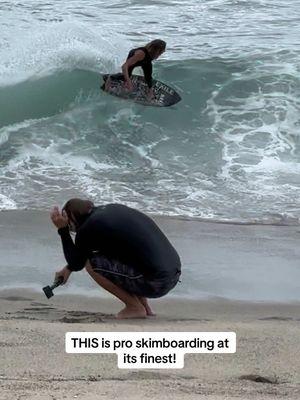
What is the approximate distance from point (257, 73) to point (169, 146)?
323 cm

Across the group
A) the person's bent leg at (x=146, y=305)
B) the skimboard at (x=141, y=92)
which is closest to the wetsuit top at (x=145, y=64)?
the skimboard at (x=141, y=92)

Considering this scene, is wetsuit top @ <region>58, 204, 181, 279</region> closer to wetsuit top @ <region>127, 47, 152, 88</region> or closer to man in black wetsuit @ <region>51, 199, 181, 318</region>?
man in black wetsuit @ <region>51, 199, 181, 318</region>

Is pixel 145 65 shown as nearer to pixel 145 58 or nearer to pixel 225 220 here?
pixel 145 58

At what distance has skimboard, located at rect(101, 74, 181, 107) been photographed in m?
12.5

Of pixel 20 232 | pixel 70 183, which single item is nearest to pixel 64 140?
pixel 70 183

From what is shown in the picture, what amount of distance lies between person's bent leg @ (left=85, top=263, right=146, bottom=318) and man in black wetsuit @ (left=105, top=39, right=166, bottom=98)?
4.91 metres

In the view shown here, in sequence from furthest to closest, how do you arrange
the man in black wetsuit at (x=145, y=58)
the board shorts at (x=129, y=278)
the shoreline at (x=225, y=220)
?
the man in black wetsuit at (x=145, y=58)
the shoreline at (x=225, y=220)
the board shorts at (x=129, y=278)

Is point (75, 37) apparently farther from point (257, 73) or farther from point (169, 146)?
point (169, 146)

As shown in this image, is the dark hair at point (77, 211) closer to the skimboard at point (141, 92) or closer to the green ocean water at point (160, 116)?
the green ocean water at point (160, 116)

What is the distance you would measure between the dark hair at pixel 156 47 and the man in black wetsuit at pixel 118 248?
4.86 metres

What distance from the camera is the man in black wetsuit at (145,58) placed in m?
10.9

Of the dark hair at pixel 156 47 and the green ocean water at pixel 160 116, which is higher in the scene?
the dark hair at pixel 156 47

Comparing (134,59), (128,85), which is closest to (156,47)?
(134,59)

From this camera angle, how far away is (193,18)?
18.7 meters
